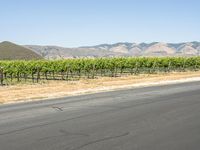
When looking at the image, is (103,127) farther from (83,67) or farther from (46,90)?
(83,67)

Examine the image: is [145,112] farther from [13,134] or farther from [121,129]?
[13,134]

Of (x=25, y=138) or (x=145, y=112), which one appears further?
(x=145, y=112)

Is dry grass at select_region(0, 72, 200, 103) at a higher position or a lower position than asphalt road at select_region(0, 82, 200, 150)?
lower

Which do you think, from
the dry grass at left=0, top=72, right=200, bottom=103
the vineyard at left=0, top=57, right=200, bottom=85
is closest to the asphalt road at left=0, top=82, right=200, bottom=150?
the dry grass at left=0, top=72, right=200, bottom=103

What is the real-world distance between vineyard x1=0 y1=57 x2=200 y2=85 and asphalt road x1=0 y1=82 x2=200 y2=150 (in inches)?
909

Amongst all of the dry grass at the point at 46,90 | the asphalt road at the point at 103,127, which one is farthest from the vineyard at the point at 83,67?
the asphalt road at the point at 103,127

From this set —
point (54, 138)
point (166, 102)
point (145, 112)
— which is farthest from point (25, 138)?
point (166, 102)

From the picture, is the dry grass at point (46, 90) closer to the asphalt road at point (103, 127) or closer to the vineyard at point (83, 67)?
the asphalt road at point (103, 127)

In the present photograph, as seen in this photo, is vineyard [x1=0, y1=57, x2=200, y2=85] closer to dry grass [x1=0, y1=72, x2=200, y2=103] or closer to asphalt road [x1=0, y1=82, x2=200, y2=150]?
dry grass [x1=0, y1=72, x2=200, y2=103]

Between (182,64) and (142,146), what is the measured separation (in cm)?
5909

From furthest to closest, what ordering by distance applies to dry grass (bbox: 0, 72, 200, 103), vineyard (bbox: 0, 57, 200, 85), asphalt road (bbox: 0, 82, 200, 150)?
1. vineyard (bbox: 0, 57, 200, 85)
2. dry grass (bbox: 0, 72, 200, 103)
3. asphalt road (bbox: 0, 82, 200, 150)

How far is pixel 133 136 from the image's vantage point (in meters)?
10.4

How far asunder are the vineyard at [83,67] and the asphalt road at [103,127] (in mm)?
23095

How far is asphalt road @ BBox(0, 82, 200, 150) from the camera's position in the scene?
9477mm
